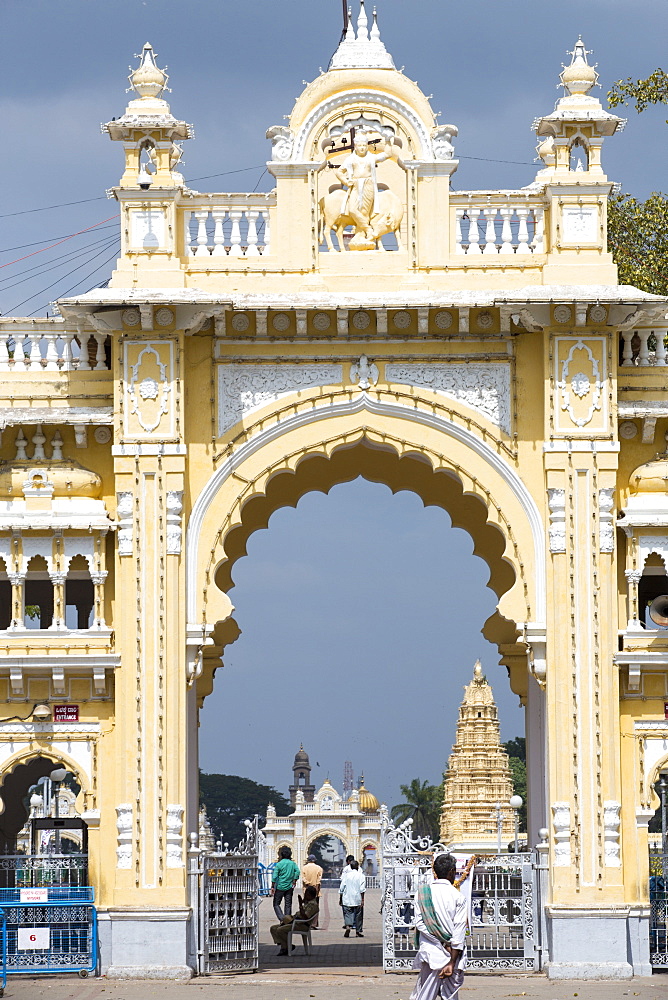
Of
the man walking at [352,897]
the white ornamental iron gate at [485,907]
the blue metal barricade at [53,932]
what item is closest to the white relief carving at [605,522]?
the white ornamental iron gate at [485,907]

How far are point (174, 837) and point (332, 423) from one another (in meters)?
4.11

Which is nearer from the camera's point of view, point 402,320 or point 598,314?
point 598,314

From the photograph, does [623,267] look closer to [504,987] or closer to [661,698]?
[661,698]

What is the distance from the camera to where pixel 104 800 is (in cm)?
1705

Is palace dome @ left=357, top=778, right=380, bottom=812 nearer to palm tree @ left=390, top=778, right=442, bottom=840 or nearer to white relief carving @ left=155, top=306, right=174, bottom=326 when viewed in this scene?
palm tree @ left=390, top=778, right=442, bottom=840

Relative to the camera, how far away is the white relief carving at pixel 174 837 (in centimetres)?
1675

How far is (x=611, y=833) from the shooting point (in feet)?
55.0

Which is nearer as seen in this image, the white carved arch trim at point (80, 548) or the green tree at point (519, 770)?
the white carved arch trim at point (80, 548)

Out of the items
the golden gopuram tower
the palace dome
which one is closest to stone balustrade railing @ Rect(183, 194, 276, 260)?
the golden gopuram tower

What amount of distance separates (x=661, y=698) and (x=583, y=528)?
1.74 m

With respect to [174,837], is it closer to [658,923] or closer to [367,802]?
[658,923]

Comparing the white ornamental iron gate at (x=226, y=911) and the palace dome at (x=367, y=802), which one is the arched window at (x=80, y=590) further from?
the palace dome at (x=367, y=802)

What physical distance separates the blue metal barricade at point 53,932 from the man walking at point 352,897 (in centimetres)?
702

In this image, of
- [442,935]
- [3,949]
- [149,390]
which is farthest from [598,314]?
[3,949]
